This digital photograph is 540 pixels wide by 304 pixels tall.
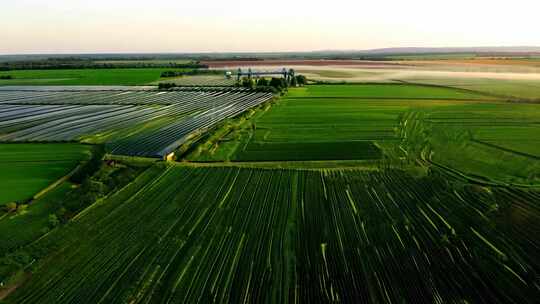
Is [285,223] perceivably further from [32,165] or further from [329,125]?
[329,125]

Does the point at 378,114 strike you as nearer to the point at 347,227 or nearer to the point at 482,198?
the point at 482,198

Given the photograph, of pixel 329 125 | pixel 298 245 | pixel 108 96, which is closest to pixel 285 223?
pixel 298 245

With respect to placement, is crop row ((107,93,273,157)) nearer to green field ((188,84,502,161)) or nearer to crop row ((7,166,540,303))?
green field ((188,84,502,161))

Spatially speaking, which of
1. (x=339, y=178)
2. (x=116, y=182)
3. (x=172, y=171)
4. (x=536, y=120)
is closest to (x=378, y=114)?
(x=536, y=120)

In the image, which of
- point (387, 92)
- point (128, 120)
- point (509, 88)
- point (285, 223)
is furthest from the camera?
point (509, 88)

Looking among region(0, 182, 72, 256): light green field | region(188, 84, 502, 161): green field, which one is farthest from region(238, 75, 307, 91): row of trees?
region(0, 182, 72, 256): light green field

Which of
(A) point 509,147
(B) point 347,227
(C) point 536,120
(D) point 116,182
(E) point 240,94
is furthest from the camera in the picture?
(E) point 240,94
